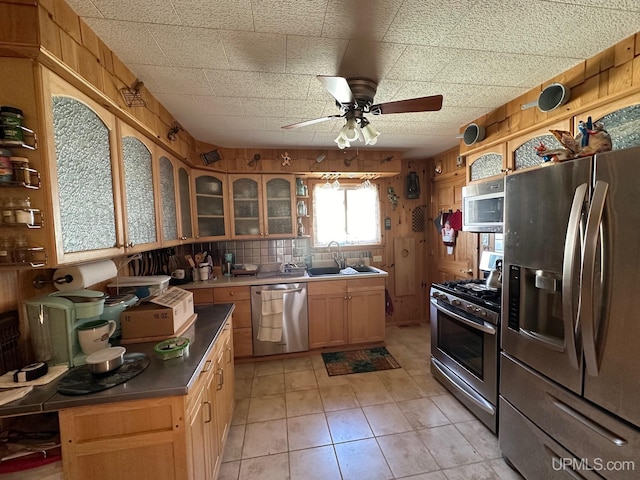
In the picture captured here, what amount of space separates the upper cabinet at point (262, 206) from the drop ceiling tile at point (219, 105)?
1094 mm

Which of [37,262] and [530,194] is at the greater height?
[530,194]

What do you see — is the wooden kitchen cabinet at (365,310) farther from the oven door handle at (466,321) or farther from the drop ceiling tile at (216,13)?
the drop ceiling tile at (216,13)

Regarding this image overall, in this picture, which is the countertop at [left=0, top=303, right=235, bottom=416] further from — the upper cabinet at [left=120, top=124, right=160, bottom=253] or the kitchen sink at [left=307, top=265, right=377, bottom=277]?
the kitchen sink at [left=307, top=265, right=377, bottom=277]

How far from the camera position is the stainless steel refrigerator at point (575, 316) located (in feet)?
3.54

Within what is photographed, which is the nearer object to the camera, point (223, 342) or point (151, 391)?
point (151, 391)

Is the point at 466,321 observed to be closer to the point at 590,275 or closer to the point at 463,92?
the point at 590,275

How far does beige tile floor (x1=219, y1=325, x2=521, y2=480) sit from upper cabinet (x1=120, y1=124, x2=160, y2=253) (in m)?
1.52

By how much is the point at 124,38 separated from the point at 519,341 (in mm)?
2630

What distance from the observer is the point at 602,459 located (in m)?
1.17

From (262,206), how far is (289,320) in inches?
53.9

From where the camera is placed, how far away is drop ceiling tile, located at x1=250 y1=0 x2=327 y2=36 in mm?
1146

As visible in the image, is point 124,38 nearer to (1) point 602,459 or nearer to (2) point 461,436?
(1) point 602,459

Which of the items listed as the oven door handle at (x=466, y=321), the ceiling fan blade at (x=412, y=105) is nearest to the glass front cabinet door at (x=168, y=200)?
the ceiling fan blade at (x=412, y=105)

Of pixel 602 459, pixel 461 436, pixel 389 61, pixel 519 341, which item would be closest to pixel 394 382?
pixel 461 436
